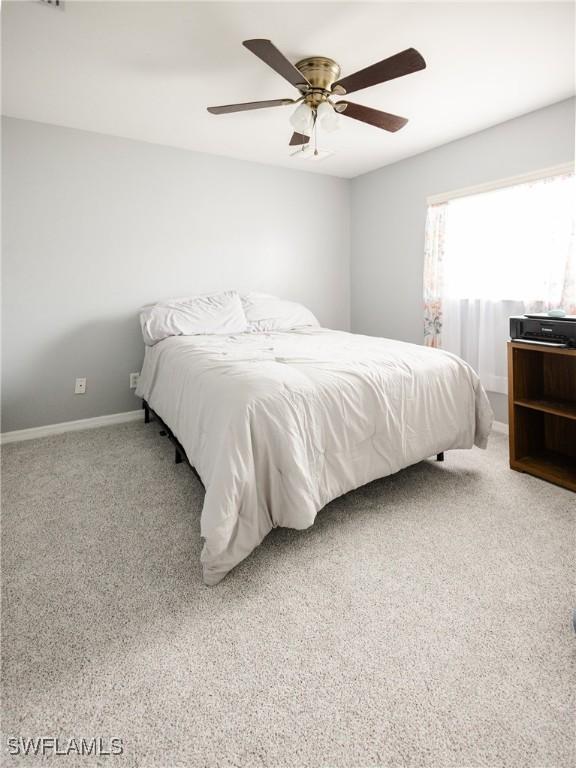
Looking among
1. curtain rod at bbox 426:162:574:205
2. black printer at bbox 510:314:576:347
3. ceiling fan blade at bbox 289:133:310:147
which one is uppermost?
ceiling fan blade at bbox 289:133:310:147

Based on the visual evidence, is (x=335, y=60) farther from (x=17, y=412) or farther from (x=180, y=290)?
(x=17, y=412)

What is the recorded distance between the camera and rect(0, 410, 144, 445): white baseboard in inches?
122

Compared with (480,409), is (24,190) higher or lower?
higher

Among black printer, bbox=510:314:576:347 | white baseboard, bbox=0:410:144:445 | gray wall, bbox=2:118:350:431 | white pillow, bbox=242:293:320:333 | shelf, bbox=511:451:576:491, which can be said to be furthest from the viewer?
white pillow, bbox=242:293:320:333

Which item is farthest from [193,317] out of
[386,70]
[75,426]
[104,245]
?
[386,70]

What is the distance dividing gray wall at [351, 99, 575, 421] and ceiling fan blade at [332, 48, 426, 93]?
159 cm

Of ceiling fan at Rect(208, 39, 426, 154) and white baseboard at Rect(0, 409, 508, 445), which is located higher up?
ceiling fan at Rect(208, 39, 426, 154)

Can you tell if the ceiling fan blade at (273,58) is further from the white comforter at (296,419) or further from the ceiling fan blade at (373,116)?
the white comforter at (296,419)

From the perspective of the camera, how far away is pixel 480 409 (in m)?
2.47

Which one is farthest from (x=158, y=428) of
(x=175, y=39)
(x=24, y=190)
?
(x=175, y=39)

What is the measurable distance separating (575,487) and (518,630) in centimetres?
123

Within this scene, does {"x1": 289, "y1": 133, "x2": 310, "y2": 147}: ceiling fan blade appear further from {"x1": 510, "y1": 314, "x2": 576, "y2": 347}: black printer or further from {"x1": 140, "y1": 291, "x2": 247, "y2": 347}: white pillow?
{"x1": 510, "y1": 314, "x2": 576, "y2": 347}: black printer

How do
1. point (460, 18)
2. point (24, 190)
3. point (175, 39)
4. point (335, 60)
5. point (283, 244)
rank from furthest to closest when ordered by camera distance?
point (283, 244)
point (24, 190)
point (335, 60)
point (175, 39)
point (460, 18)

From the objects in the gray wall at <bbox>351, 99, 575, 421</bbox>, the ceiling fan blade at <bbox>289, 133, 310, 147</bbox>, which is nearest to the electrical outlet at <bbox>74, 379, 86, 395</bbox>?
the ceiling fan blade at <bbox>289, 133, 310, 147</bbox>
